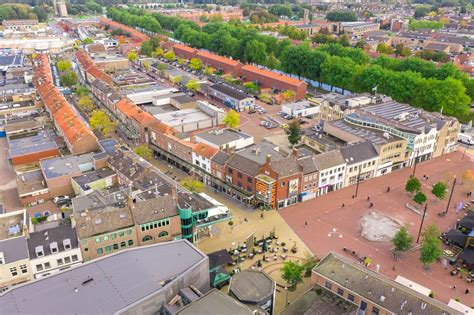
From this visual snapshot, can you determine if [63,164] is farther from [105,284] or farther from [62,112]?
[105,284]

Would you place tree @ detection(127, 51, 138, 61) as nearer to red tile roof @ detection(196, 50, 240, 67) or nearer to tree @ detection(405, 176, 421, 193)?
red tile roof @ detection(196, 50, 240, 67)

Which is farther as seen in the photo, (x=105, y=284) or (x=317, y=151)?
(x=317, y=151)

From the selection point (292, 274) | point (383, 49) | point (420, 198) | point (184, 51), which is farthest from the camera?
point (184, 51)

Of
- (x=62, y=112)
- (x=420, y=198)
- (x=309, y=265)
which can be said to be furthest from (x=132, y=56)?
(x=309, y=265)

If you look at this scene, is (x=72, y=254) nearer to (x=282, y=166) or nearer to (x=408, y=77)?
(x=282, y=166)

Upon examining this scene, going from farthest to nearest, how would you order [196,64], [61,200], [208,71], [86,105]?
[196,64] < [208,71] < [86,105] < [61,200]

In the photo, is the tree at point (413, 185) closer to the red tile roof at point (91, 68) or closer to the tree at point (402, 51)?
the red tile roof at point (91, 68)

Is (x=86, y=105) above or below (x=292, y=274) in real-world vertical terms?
below
